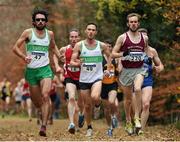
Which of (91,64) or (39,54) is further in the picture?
(91,64)

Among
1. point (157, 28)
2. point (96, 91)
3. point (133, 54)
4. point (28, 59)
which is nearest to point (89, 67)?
point (96, 91)

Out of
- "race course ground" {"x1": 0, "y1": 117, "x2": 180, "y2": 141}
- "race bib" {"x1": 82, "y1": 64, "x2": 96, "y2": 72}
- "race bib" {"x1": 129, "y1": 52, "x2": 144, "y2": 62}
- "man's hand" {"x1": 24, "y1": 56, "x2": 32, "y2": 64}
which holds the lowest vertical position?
"race course ground" {"x1": 0, "y1": 117, "x2": 180, "y2": 141}

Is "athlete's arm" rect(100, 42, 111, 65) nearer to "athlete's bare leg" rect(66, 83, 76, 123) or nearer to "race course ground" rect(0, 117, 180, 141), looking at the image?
"athlete's bare leg" rect(66, 83, 76, 123)

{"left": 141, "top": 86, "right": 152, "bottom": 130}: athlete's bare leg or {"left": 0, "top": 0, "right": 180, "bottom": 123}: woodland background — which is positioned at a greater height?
{"left": 0, "top": 0, "right": 180, "bottom": 123}: woodland background

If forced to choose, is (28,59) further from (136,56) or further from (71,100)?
(136,56)

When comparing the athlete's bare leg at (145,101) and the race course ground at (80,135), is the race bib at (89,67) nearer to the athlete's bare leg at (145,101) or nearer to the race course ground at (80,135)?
the athlete's bare leg at (145,101)

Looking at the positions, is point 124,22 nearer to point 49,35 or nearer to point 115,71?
point 115,71

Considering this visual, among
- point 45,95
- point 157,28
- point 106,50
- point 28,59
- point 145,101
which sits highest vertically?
point 157,28

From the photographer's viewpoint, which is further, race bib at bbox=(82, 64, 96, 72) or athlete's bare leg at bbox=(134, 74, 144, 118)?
race bib at bbox=(82, 64, 96, 72)

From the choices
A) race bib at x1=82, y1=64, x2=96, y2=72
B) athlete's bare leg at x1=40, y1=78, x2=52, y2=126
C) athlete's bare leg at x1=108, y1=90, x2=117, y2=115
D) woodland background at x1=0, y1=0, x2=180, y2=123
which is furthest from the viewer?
woodland background at x1=0, y1=0, x2=180, y2=123

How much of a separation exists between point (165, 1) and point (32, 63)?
7.48 metres

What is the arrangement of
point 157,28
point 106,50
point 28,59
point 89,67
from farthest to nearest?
point 157,28 → point 106,50 → point 89,67 → point 28,59

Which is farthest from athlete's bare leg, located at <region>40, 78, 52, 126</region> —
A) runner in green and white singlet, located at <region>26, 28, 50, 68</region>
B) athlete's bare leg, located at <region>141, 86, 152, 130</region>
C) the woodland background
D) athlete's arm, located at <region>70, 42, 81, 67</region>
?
the woodland background

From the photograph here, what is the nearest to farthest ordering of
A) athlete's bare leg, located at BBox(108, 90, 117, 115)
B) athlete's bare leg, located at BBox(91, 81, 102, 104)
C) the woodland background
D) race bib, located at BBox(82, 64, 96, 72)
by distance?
1. athlete's bare leg, located at BBox(91, 81, 102, 104)
2. race bib, located at BBox(82, 64, 96, 72)
3. athlete's bare leg, located at BBox(108, 90, 117, 115)
4. the woodland background
